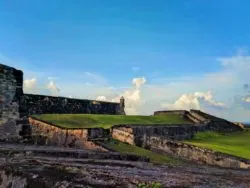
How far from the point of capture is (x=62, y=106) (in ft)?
85.4

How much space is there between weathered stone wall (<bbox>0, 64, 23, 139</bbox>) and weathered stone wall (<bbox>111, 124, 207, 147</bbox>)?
4177mm

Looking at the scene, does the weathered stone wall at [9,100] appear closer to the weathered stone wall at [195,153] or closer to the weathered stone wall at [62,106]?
the weathered stone wall at [62,106]

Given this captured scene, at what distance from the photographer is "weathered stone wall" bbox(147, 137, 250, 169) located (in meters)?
17.8

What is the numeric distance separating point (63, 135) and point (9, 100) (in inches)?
116

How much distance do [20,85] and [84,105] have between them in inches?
283

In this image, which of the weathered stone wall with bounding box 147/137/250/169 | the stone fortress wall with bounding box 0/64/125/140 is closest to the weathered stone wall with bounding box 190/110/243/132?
the weathered stone wall with bounding box 147/137/250/169

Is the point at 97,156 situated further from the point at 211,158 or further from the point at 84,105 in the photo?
the point at 84,105

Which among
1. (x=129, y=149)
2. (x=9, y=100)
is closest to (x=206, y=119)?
(x=129, y=149)

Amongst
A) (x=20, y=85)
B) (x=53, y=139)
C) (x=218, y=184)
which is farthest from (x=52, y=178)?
(x=20, y=85)

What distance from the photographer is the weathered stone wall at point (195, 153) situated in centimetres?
1775

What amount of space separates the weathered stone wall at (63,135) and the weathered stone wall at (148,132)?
0.80 meters

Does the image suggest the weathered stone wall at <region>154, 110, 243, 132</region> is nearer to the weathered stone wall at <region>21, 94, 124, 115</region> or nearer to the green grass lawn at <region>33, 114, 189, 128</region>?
the weathered stone wall at <region>21, 94, 124, 115</region>

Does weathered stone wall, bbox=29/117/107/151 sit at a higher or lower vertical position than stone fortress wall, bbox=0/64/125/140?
lower

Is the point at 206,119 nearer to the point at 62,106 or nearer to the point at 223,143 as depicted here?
the point at 223,143
